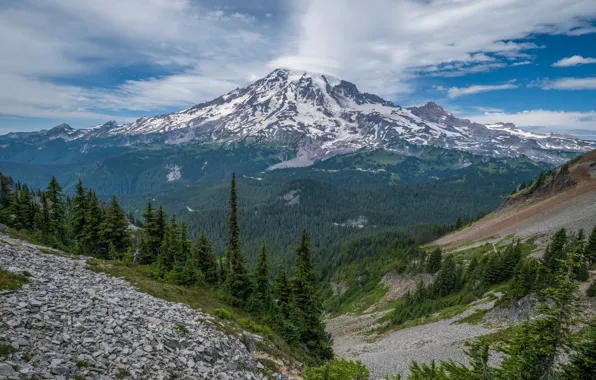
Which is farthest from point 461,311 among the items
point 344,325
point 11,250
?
point 11,250

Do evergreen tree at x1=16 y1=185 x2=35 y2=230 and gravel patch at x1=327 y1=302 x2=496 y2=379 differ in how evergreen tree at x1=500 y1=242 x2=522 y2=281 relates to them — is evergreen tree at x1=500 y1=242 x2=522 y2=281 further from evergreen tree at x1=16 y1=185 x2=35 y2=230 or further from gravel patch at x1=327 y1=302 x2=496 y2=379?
evergreen tree at x1=16 y1=185 x2=35 y2=230

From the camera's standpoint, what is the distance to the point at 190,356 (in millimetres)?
16609

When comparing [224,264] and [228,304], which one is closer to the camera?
[228,304]

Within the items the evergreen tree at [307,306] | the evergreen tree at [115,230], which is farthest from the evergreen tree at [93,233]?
the evergreen tree at [307,306]

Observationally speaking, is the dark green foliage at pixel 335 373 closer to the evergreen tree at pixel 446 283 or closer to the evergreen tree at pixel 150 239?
the evergreen tree at pixel 150 239

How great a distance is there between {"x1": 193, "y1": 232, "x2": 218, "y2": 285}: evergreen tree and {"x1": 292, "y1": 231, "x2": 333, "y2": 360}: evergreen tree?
40.6 ft

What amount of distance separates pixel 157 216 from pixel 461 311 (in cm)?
5117

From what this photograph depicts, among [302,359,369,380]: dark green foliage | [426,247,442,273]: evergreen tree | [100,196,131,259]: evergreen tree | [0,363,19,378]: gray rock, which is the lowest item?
[426,247,442,273]: evergreen tree

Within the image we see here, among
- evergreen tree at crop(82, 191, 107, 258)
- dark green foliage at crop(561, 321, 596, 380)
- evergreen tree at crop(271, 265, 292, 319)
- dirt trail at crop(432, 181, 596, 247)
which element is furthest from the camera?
dirt trail at crop(432, 181, 596, 247)

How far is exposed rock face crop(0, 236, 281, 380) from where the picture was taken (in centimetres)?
→ 1212

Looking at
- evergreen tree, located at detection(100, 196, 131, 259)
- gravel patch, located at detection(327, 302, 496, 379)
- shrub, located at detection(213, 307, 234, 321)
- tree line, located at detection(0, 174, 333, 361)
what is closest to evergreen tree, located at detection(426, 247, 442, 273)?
gravel patch, located at detection(327, 302, 496, 379)

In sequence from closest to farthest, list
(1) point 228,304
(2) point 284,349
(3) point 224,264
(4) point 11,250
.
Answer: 1. (4) point 11,250
2. (2) point 284,349
3. (1) point 228,304
4. (3) point 224,264

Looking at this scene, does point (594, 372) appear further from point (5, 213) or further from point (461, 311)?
point (5, 213)

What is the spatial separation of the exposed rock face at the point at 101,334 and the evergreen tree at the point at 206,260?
1755cm
